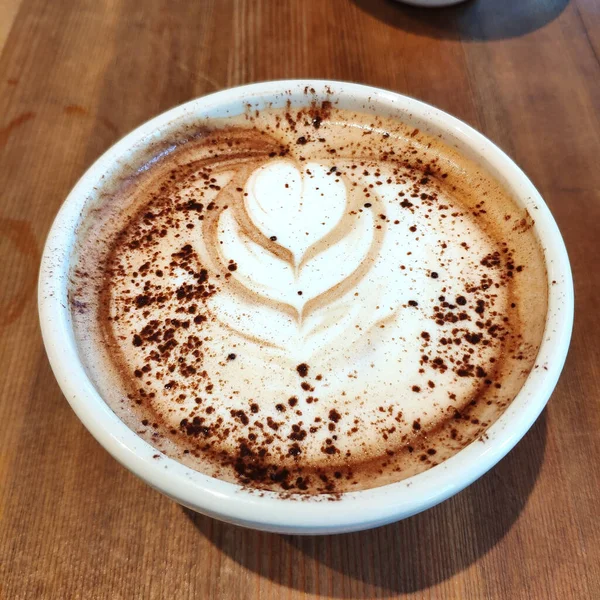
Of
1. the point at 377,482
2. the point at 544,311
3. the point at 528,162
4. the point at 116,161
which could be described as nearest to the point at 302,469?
the point at 377,482

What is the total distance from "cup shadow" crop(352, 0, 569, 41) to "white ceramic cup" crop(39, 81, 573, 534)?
0.91 metres

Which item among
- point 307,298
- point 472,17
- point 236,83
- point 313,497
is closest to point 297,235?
point 307,298

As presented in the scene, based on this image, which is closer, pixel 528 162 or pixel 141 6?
pixel 528 162

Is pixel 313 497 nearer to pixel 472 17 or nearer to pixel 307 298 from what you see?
pixel 307 298

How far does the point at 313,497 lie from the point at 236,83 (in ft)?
4.61

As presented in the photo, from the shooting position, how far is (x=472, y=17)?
6.09 feet

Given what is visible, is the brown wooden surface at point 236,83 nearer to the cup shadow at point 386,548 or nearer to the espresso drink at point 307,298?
the cup shadow at point 386,548

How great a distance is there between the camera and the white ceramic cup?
27.4 inches

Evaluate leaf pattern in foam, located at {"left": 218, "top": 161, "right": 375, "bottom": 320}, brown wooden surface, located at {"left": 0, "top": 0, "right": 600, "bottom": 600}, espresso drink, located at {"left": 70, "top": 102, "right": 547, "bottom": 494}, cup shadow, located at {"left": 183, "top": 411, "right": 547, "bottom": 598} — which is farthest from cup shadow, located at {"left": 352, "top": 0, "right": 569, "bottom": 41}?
cup shadow, located at {"left": 183, "top": 411, "right": 547, "bottom": 598}

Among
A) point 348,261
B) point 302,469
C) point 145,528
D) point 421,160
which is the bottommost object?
point 145,528

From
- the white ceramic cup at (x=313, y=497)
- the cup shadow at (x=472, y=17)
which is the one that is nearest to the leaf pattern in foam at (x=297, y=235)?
the white ceramic cup at (x=313, y=497)

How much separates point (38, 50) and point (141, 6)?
16.8 inches

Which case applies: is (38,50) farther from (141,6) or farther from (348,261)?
(348,261)

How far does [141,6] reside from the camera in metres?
1.85
